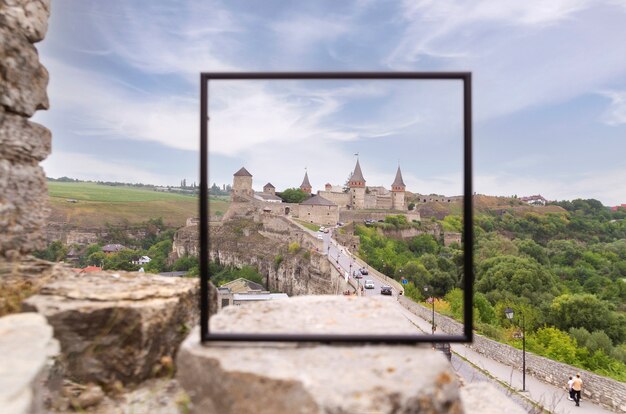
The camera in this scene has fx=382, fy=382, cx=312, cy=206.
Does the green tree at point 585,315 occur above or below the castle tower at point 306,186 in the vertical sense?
below

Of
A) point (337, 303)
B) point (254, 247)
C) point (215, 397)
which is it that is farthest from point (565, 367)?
point (254, 247)

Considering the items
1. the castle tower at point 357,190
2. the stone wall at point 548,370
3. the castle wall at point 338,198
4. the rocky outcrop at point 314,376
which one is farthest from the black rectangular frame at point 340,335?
the castle tower at point 357,190

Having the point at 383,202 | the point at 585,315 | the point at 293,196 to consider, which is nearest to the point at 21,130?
the point at 585,315

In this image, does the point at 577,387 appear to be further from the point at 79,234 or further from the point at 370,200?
the point at 370,200

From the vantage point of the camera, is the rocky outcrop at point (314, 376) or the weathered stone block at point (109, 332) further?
the weathered stone block at point (109, 332)

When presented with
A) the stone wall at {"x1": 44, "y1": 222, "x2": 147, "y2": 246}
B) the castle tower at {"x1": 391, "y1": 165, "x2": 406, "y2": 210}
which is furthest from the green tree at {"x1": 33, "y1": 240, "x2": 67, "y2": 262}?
the castle tower at {"x1": 391, "y1": 165, "x2": 406, "y2": 210}

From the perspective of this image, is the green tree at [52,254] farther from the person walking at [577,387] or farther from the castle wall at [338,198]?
the castle wall at [338,198]
